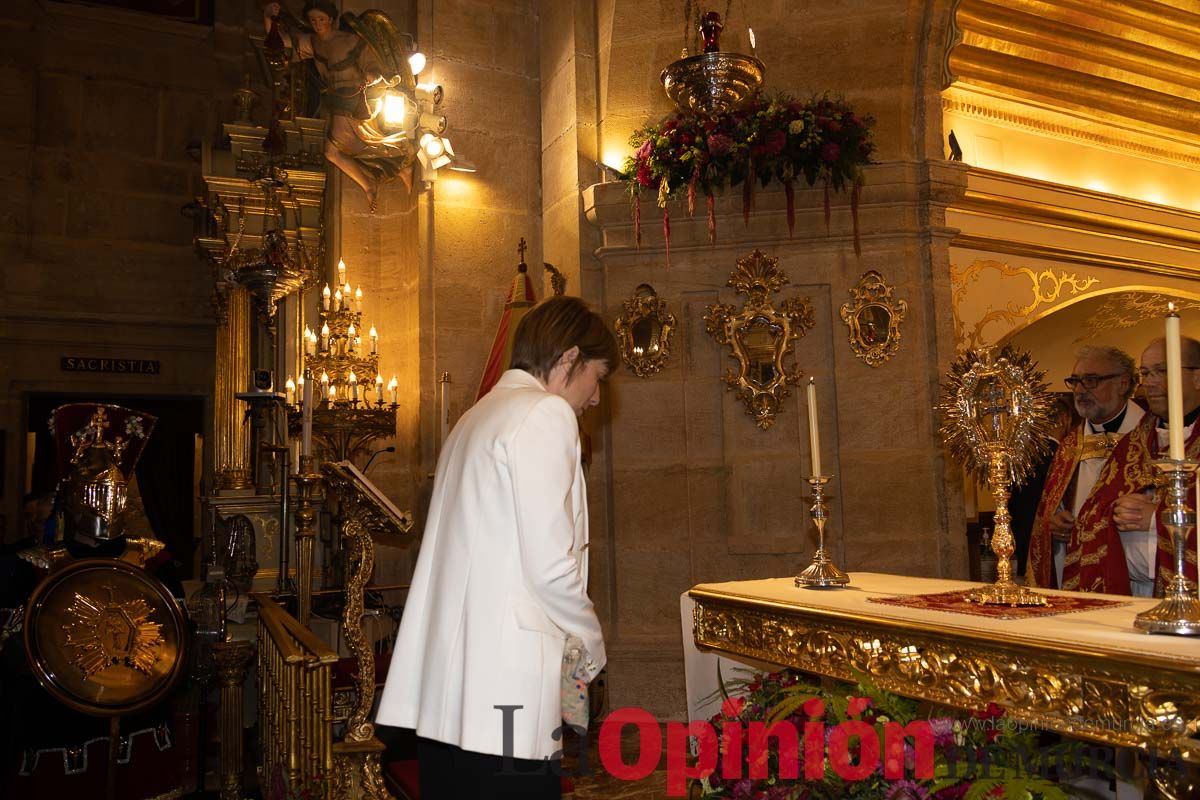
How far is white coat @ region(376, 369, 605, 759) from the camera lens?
2.12m

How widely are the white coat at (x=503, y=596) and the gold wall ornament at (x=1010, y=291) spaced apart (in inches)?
194

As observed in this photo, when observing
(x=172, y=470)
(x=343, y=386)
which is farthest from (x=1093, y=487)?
(x=172, y=470)

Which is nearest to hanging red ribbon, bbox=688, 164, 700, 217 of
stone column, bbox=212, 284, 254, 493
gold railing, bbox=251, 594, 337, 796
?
gold railing, bbox=251, 594, 337, 796

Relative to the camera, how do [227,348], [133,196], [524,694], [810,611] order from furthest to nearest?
1. [133,196]
2. [227,348]
3. [810,611]
4. [524,694]

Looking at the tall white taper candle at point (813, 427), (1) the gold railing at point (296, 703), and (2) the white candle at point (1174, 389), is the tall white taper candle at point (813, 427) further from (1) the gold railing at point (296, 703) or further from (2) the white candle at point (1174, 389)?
(1) the gold railing at point (296, 703)

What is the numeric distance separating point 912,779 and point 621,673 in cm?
347

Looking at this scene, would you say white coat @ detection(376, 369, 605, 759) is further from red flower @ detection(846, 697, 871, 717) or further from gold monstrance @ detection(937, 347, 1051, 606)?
gold monstrance @ detection(937, 347, 1051, 606)

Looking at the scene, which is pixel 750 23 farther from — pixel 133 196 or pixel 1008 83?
pixel 133 196

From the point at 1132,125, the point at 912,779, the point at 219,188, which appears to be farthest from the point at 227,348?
the point at 1132,125

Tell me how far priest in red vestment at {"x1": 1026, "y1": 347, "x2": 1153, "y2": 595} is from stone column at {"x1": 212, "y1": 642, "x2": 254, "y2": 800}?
3643 millimetres

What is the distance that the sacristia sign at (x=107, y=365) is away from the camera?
9.91 meters

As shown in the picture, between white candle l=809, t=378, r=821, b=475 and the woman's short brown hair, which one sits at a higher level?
the woman's short brown hair

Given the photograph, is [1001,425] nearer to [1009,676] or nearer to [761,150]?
[1009,676]

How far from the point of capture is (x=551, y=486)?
218cm
